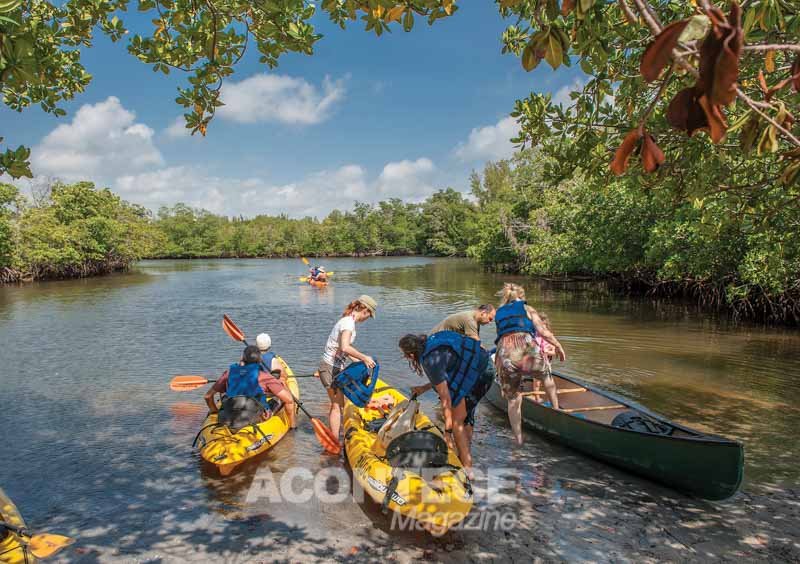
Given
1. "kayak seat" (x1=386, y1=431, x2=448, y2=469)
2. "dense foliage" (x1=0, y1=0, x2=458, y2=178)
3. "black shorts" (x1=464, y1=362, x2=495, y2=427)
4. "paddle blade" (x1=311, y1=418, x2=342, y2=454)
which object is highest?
"dense foliage" (x1=0, y1=0, x2=458, y2=178)

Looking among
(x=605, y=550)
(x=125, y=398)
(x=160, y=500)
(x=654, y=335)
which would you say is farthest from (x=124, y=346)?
(x=654, y=335)

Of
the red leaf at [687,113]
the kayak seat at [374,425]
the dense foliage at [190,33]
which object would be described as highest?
the dense foliage at [190,33]

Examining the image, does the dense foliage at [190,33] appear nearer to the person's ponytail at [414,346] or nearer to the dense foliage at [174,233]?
the person's ponytail at [414,346]

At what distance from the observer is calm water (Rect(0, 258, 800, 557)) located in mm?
6016

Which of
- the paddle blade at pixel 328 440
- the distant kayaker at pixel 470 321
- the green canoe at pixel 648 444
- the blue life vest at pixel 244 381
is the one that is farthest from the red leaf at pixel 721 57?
the blue life vest at pixel 244 381

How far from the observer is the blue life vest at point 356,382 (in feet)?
21.8

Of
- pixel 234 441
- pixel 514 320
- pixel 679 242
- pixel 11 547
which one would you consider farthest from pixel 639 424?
pixel 679 242

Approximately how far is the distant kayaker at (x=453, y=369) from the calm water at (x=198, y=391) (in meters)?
1.66

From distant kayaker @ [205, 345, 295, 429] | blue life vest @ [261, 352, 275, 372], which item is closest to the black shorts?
distant kayaker @ [205, 345, 295, 429]

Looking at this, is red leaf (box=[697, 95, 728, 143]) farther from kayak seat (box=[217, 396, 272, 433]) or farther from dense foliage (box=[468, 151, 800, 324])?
kayak seat (box=[217, 396, 272, 433])

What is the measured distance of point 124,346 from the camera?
14875 mm

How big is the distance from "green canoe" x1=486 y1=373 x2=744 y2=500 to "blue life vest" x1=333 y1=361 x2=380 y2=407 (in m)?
2.59

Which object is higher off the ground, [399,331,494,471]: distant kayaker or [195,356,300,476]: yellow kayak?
[399,331,494,471]: distant kayaker

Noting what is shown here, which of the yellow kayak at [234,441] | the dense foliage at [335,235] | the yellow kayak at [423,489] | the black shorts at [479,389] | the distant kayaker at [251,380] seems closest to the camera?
the yellow kayak at [423,489]
